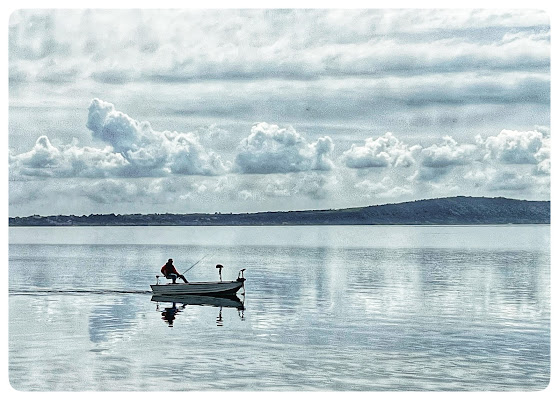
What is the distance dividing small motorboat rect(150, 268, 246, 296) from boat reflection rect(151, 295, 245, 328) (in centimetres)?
20

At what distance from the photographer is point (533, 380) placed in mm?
19734

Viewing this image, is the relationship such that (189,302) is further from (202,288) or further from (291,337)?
(291,337)

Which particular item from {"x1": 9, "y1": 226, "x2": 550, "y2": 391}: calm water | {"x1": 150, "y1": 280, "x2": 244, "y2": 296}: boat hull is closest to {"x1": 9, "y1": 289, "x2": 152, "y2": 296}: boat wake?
{"x1": 9, "y1": 226, "x2": 550, "y2": 391}: calm water

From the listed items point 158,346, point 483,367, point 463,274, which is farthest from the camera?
point 463,274

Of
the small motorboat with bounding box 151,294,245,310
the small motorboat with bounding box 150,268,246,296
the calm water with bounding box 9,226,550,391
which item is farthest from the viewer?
the small motorboat with bounding box 150,268,246,296

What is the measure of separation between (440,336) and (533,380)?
5226 mm

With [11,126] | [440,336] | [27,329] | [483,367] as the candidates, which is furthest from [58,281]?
[483,367]

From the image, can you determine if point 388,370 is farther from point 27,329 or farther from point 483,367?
point 27,329

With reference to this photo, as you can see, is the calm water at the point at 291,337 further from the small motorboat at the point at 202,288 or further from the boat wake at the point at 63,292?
the small motorboat at the point at 202,288

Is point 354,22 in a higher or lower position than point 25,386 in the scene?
higher

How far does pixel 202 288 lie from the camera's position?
3494cm

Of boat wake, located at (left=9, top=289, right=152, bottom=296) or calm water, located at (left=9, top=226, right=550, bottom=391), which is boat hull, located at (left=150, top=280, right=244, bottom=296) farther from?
boat wake, located at (left=9, top=289, right=152, bottom=296)

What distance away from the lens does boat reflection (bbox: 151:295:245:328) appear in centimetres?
3072
